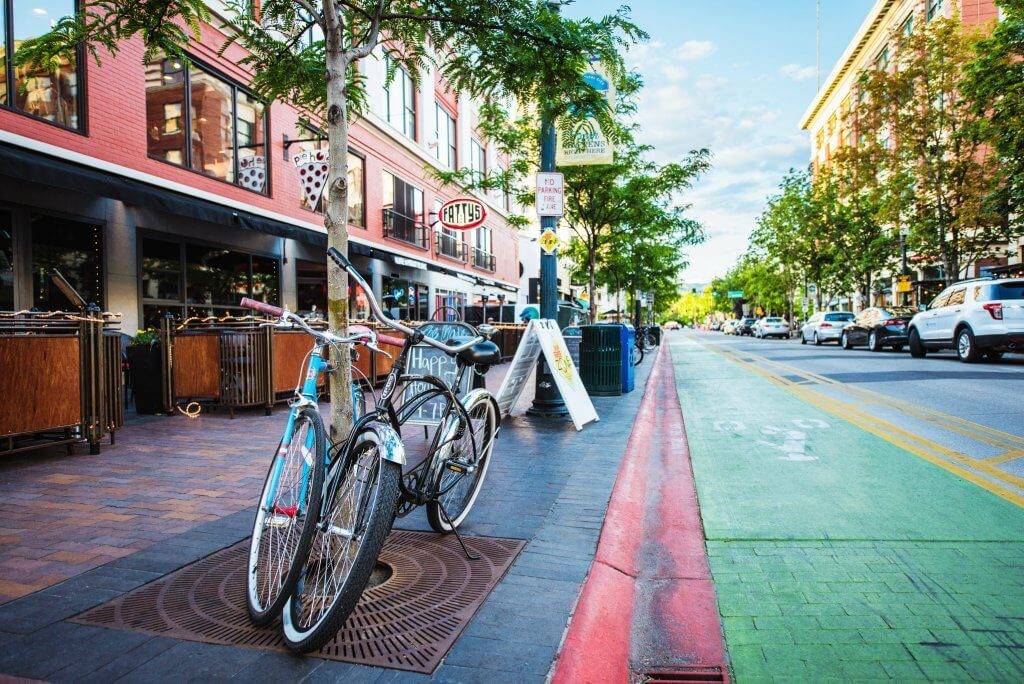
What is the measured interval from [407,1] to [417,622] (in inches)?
157

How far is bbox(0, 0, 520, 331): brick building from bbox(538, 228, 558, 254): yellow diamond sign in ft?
6.84

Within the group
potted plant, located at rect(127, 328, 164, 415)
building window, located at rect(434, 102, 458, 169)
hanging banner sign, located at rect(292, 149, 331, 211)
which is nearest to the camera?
potted plant, located at rect(127, 328, 164, 415)

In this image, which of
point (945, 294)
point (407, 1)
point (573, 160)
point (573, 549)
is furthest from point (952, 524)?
point (945, 294)

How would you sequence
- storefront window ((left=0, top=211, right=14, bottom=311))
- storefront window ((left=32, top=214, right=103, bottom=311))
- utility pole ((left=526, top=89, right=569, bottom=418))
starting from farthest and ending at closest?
storefront window ((left=32, top=214, right=103, bottom=311)) → storefront window ((left=0, top=211, right=14, bottom=311)) → utility pole ((left=526, top=89, right=569, bottom=418))

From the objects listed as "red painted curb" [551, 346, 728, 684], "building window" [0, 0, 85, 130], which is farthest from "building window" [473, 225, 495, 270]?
"red painted curb" [551, 346, 728, 684]

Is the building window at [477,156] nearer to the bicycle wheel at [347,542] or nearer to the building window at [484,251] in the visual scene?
the building window at [484,251]

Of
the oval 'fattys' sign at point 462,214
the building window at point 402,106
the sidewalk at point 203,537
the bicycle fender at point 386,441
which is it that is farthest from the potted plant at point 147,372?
the building window at point 402,106

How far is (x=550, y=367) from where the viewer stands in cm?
730

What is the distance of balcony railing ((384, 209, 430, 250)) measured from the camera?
901 inches

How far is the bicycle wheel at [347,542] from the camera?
2332 mm

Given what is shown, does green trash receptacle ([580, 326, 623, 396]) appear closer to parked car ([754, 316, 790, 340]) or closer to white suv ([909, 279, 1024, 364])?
white suv ([909, 279, 1024, 364])

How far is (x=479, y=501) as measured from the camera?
14.7ft

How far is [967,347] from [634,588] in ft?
53.5

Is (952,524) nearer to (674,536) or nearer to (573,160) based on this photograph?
(674,536)
